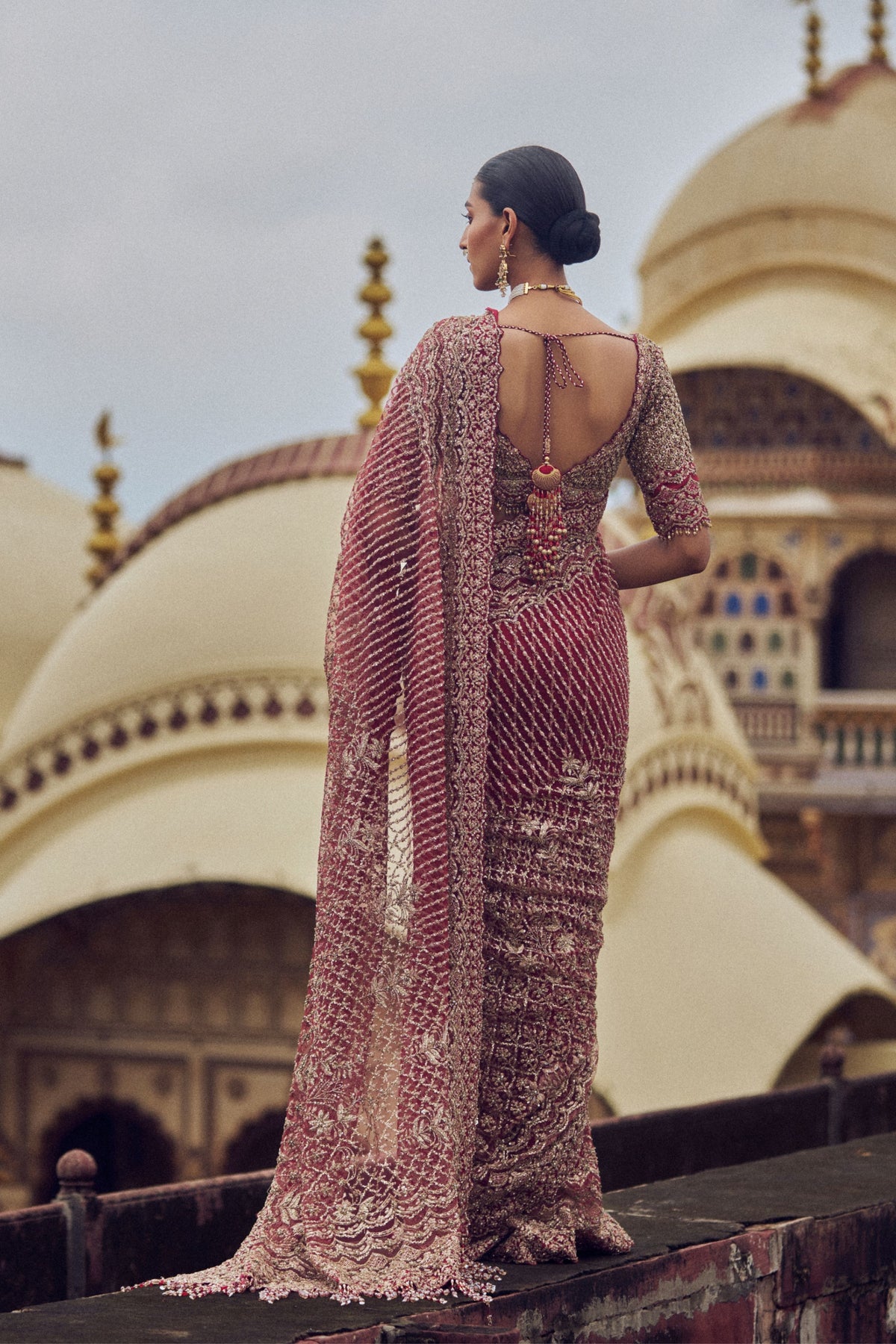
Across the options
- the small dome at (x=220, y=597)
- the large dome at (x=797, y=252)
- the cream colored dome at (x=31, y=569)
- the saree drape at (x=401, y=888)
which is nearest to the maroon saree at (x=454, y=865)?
the saree drape at (x=401, y=888)

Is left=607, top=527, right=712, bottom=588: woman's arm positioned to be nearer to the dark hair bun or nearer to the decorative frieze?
the dark hair bun

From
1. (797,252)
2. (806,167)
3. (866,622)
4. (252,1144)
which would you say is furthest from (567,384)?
(806,167)

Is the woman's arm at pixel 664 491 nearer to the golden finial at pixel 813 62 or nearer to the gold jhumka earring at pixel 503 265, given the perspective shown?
the gold jhumka earring at pixel 503 265

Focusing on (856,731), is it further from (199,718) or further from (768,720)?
(199,718)

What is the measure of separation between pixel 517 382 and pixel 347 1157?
38.4 inches

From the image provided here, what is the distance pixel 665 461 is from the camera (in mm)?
2943

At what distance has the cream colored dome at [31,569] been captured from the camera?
30.8 feet

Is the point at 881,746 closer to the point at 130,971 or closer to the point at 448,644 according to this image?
the point at 130,971

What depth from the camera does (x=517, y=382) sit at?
2828 millimetres

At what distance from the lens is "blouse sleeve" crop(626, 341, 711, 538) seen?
9.61ft

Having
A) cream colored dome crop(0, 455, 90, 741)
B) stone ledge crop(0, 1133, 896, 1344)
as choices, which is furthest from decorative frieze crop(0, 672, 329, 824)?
stone ledge crop(0, 1133, 896, 1344)

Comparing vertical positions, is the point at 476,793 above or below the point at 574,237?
below

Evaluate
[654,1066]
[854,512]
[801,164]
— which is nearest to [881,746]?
[854,512]

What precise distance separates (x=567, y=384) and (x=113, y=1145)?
4.51 metres
